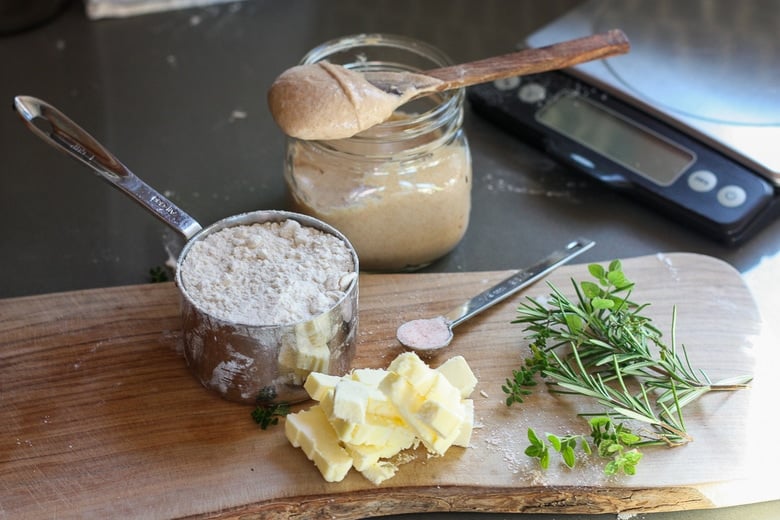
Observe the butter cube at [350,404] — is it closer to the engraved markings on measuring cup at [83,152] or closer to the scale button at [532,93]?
the engraved markings on measuring cup at [83,152]

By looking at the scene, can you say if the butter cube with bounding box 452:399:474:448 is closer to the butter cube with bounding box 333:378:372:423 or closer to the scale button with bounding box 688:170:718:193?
the butter cube with bounding box 333:378:372:423

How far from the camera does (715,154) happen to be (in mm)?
1362

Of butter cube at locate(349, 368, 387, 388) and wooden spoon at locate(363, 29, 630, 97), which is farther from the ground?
wooden spoon at locate(363, 29, 630, 97)

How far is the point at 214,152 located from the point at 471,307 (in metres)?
0.58

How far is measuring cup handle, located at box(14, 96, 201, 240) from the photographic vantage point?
1093mm

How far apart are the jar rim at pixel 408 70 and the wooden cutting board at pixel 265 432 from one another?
210 mm

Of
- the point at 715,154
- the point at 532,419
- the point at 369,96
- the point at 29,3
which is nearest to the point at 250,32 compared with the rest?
the point at 29,3

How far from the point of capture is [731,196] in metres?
1.31

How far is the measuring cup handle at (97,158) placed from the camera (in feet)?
3.59

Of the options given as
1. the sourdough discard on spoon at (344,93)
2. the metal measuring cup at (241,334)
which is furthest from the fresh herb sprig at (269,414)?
the sourdough discard on spoon at (344,93)

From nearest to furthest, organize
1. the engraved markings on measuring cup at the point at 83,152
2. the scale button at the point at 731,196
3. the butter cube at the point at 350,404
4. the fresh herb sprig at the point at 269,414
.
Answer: the butter cube at the point at 350,404 → the fresh herb sprig at the point at 269,414 → the engraved markings on measuring cup at the point at 83,152 → the scale button at the point at 731,196

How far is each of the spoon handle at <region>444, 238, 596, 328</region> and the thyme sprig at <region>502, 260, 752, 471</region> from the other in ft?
0.12

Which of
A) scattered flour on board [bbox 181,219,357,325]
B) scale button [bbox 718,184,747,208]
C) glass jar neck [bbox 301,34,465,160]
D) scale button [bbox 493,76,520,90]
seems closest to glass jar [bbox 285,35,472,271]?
glass jar neck [bbox 301,34,465,160]

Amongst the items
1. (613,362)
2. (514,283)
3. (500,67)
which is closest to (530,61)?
(500,67)
